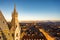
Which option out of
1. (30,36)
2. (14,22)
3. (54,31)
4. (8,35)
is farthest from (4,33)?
(54,31)

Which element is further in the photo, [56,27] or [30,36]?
[56,27]

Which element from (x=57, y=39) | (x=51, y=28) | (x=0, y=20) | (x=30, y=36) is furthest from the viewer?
(x=51, y=28)

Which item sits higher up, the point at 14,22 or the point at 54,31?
the point at 14,22

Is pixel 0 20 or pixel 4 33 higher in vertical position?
pixel 0 20

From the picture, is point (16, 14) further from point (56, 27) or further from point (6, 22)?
point (56, 27)

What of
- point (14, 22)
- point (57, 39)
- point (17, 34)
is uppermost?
point (14, 22)

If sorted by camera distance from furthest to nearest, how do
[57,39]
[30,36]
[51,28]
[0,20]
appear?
1. [51,28]
2. [57,39]
3. [30,36]
4. [0,20]

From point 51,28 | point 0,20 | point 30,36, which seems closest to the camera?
point 0,20

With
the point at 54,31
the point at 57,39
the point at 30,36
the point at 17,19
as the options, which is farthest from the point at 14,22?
the point at 54,31

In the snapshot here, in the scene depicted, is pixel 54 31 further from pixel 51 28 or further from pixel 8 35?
pixel 8 35
